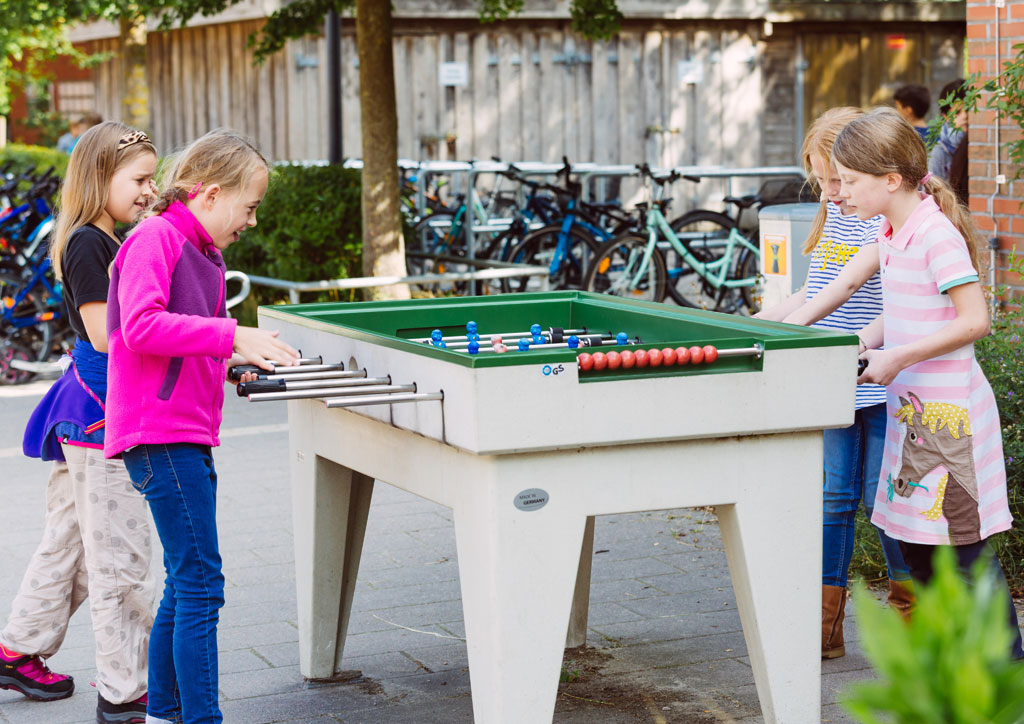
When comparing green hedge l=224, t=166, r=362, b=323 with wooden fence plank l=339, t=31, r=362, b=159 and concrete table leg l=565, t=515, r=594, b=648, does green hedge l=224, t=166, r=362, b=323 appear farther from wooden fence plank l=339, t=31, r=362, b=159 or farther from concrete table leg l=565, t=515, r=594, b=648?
concrete table leg l=565, t=515, r=594, b=648

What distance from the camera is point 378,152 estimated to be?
32.2 feet

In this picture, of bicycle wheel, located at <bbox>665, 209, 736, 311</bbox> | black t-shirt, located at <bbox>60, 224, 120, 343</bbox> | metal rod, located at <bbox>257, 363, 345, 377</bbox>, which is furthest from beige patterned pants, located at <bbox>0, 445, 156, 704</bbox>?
bicycle wheel, located at <bbox>665, 209, 736, 311</bbox>

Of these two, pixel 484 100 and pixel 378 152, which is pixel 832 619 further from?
pixel 484 100

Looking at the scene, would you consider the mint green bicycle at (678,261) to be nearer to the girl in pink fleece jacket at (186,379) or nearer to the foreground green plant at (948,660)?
the girl in pink fleece jacket at (186,379)

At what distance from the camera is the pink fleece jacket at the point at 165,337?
3.26 m

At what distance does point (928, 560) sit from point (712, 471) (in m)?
0.77

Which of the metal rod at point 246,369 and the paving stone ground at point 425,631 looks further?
the paving stone ground at point 425,631

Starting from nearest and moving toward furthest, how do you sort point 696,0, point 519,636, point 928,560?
point 519,636 → point 928,560 → point 696,0

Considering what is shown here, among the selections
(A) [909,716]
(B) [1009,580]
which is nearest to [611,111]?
(B) [1009,580]

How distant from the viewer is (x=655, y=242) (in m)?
11.1

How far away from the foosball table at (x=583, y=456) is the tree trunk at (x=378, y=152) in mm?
6166

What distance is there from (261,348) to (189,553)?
0.54 meters

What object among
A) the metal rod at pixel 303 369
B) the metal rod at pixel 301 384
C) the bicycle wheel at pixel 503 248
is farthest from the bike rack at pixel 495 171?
the metal rod at pixel 301 384

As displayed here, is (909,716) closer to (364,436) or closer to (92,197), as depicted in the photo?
(364,436)
